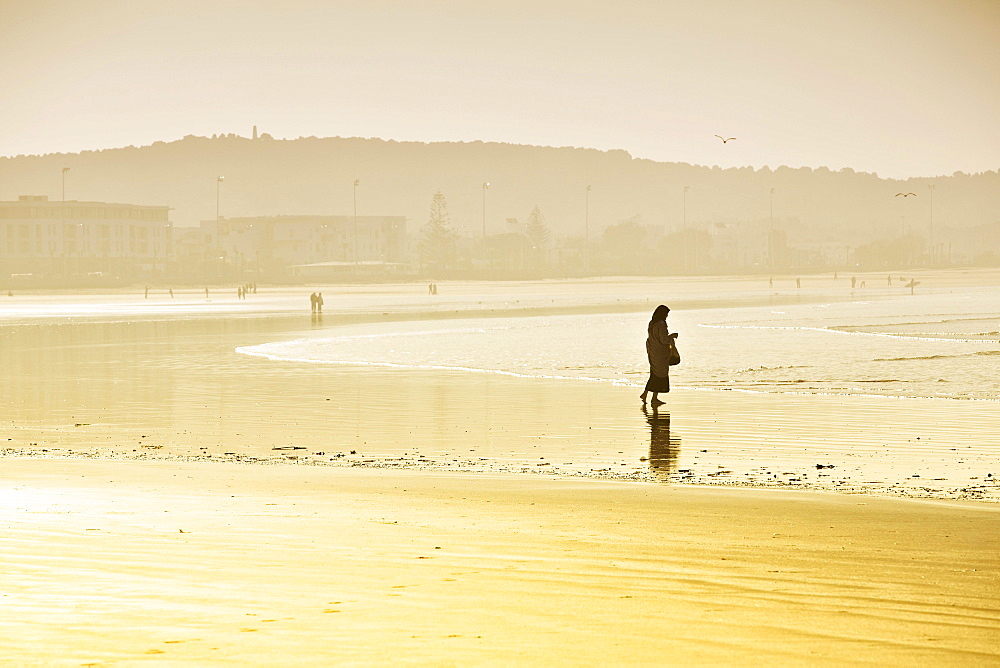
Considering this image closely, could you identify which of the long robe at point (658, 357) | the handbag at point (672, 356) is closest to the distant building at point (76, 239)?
the handbag at point (672, 356)

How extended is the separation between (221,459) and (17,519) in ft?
15.8

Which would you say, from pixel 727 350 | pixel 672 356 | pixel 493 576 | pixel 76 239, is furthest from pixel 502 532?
pixel 76 239

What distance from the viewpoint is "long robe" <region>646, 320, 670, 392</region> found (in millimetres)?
19922

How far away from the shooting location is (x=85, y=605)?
6.34 metres

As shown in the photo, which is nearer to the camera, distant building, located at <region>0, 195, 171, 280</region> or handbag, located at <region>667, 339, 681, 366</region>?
handbag, located at <region>667, 339, 681, 366</region>

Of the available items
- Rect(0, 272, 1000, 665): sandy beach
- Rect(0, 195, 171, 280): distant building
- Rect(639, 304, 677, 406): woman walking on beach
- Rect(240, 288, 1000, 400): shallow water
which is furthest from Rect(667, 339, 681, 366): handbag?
Rect(0, 195, 171, 280): distant building

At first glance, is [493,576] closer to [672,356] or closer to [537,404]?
[537,404]

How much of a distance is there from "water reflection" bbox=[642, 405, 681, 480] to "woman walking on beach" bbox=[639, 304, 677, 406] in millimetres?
593

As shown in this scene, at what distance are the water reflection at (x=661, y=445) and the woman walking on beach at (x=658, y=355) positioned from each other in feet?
1.95

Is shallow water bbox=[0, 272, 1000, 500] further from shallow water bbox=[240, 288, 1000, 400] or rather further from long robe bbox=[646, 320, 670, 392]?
long robe bbox=[646, 320, 670, 392]

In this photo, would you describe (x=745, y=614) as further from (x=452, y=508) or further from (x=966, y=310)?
(x=966, y=310)

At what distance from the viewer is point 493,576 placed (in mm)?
7191

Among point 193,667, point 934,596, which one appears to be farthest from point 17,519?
point 934,596

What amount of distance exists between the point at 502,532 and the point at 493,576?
166 centimetres
